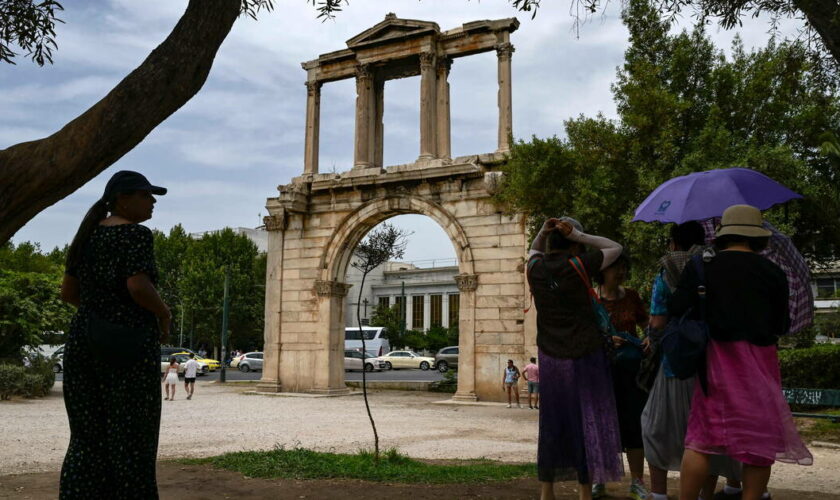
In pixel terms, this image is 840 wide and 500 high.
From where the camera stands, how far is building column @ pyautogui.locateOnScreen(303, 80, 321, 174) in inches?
908

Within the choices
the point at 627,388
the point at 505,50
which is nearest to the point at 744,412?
the point at 627,388

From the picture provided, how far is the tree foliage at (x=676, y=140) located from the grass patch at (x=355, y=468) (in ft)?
22.7

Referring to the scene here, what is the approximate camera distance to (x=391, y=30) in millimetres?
21859

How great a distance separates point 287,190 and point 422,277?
41.6m

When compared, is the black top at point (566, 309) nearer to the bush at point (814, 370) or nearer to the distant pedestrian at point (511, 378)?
the bush at point (814, 370)

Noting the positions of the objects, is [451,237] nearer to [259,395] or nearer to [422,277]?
[259,395]

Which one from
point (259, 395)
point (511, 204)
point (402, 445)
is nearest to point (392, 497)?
point (402, 445)

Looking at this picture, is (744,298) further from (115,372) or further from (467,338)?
(467,338)

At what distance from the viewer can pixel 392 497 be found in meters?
5.46

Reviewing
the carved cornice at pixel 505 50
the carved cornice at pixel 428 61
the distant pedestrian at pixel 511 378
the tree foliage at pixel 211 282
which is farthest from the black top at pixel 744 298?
the tree foliage at pixel 211 282

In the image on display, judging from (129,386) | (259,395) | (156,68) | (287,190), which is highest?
(287,190)

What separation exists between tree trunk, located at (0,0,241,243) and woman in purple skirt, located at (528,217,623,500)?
8.21 ft

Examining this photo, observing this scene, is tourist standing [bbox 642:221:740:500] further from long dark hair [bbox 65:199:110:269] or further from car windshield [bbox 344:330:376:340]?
car windshield [bbox 344:330:376:340]

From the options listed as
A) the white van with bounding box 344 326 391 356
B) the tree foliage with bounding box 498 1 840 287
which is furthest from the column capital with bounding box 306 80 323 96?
the white van with bounding box 344 326 391 356
